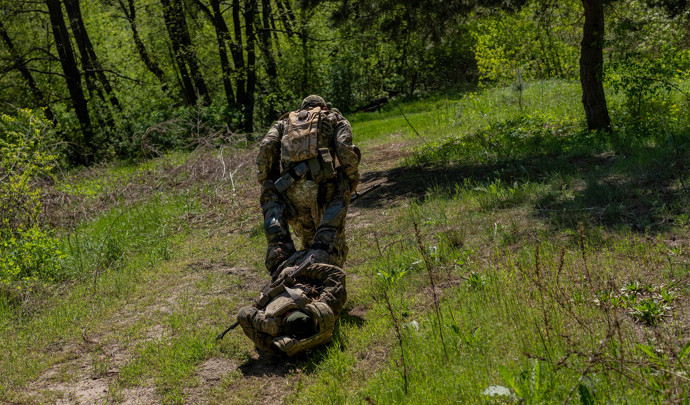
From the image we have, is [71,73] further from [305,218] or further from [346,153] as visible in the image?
[346,153]

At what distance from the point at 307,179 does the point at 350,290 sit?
1.23 meters

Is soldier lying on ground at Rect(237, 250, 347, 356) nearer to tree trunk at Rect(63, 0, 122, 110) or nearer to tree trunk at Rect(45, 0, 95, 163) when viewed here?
tree trunk at Rect(45, 0, 95, 163)

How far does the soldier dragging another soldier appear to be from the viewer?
4.74 metres

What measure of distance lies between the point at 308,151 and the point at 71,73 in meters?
16.3

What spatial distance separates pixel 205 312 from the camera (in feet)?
20.4

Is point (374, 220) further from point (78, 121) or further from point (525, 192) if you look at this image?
point (78, 121)

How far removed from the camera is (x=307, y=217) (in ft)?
20.0

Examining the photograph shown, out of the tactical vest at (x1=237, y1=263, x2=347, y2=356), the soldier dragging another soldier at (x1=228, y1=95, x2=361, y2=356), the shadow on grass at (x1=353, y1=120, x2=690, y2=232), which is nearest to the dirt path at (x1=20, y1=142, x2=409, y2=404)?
the tactical vest at (x1=237, y1=263, x2=347, y2=356)

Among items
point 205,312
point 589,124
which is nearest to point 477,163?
point 589,124

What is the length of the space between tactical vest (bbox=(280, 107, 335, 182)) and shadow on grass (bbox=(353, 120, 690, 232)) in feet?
8.30

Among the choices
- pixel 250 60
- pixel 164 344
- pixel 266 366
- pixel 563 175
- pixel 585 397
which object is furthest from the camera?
pixel 250 60

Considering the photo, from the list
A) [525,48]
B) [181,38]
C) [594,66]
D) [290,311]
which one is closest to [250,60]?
[181,38]

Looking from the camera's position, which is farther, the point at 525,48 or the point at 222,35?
the point at 222,35

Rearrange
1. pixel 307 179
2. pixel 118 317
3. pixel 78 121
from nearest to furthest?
pixel 307 179, pixel 118 317, pixel 78 121
